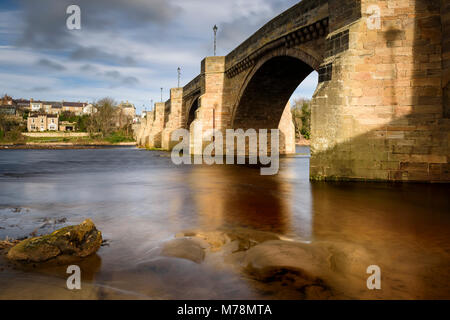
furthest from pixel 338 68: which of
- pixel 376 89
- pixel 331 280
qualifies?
pixel 331 280

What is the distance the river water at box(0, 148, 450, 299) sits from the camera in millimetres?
2525

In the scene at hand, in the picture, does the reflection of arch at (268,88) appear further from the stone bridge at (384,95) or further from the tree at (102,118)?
the tree at (102,118)

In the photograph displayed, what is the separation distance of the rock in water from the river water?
0.46ft

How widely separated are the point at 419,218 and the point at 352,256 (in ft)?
8.82

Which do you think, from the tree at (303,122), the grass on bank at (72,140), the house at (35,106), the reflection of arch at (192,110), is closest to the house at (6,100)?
the house at (35,106)

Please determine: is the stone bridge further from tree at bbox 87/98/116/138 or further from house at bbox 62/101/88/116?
house at bbox 62/101/88/116

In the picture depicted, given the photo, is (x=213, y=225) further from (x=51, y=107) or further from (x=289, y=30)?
(x=51, y=107)

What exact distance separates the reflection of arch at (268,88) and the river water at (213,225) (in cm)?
915

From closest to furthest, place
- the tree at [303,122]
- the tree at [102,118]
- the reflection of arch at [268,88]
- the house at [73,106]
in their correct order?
the reflection of arch at [268,88], the tree at [303,122], the tree at [102,118], the house at [73,106]

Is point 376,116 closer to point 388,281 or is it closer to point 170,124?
point 388,281

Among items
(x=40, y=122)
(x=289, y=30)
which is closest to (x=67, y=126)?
(x=40, y=122)

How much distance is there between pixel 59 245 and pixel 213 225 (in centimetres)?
207

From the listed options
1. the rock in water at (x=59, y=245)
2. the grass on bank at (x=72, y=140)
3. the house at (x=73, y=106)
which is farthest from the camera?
the house at (x=73, y=106)

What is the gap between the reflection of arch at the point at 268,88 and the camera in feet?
55.8
